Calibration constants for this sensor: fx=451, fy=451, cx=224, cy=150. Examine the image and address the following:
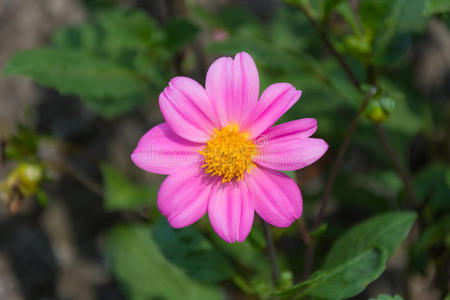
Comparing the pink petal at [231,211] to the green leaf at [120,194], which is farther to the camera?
the green leaf at [120,194]

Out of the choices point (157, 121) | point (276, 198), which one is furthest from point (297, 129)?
point (157, 121)

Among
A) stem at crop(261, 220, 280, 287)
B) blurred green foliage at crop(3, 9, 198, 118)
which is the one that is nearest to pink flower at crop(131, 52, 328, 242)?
stem at crop(261, 220, 280, 287)

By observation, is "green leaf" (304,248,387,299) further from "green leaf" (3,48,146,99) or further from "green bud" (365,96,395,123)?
"green leaf" (3,48,146,99)

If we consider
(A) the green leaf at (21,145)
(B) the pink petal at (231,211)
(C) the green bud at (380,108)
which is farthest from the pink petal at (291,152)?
(A) the green leaf at (21,145)

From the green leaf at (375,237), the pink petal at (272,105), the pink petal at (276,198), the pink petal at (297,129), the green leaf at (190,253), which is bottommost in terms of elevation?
the green leaf at (375,237)

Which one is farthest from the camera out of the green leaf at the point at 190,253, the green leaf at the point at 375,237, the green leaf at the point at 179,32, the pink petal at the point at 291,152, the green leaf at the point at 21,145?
the green leaf at the point at 179,32

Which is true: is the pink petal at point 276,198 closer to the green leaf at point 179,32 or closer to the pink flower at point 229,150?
the pink flower at point 229,150

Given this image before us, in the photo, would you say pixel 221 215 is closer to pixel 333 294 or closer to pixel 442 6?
Result: pixel 333 294

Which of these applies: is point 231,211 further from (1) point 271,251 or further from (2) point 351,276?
(2) point 351,276
